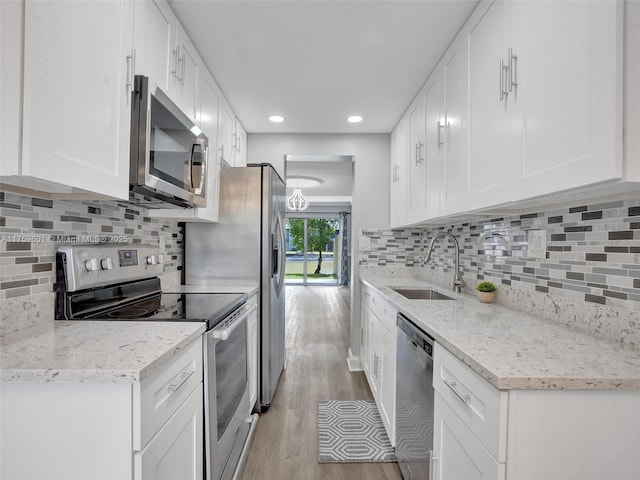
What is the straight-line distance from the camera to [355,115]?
2.82 metres

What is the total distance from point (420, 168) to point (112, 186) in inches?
75.3

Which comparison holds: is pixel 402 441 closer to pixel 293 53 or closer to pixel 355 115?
pixel 293 53

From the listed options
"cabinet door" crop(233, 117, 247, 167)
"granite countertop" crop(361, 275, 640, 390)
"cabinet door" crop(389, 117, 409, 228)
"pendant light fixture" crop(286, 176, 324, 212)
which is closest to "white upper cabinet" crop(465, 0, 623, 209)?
"granite countertop" crop(361, 275, 640, 390)

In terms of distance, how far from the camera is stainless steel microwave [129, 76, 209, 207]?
4.13ft

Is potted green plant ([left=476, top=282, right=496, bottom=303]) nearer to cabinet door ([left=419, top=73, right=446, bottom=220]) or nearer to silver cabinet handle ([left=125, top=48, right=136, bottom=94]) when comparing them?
cabinet door ([left=419, top=73, right=446, bottom=220])

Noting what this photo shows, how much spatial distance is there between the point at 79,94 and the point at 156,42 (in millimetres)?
660

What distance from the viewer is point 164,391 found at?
985 mm

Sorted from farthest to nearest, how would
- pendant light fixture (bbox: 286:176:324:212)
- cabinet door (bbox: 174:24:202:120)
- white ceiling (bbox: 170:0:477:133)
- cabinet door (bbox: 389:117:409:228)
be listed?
pendant light fixture (bbox: 286:176:324:212), cabinet door (bbox: 389:117:409:228), cabinet door (bbox: 174:24:202:120), white ceiling (bbox: 170:0:477:133)

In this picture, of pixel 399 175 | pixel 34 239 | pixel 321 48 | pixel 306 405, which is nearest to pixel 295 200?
pixel 399 175

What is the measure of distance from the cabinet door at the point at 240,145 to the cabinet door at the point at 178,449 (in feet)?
6.96

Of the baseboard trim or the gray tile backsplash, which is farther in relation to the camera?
the baseboard trim

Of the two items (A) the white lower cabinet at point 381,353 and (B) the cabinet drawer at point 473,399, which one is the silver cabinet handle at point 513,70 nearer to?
(B) the cabinet drawer at point 473,399

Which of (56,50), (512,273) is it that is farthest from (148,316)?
(512,273)

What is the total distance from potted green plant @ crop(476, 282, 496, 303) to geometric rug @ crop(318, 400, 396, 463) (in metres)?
1.07
